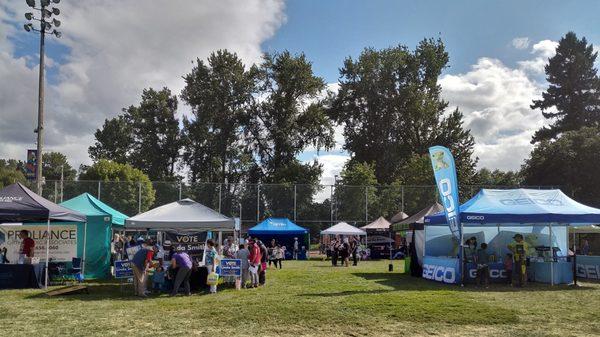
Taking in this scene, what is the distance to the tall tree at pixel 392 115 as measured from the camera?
56.4 metres

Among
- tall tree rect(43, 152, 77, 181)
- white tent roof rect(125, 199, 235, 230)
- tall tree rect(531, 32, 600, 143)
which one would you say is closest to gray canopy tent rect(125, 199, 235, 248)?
white tent roof rect(125, 199, 235, 230)

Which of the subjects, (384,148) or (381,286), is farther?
(384,148)

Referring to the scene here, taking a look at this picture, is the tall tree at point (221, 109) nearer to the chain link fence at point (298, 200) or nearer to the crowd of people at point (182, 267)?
the chain link fence at point (298, 200)

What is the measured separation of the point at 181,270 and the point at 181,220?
2.55 meters

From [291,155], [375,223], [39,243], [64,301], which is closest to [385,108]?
[291,155]

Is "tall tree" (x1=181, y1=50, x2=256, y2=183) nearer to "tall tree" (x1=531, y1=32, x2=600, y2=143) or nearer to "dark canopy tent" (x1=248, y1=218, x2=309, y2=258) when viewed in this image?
"dark canopy tent" (x1=248, y1=218, x2=309, y2=258)

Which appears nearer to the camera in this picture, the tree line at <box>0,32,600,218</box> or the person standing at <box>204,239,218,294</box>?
the person standing at <box>204,239,218,294</box>

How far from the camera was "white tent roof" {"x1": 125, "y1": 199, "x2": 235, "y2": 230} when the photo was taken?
52.6 feet

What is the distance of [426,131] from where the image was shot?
57.7 m

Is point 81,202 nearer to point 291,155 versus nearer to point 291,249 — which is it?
point 291,249

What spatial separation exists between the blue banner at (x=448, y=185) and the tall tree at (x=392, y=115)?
39424 mm

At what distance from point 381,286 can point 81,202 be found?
11548mm

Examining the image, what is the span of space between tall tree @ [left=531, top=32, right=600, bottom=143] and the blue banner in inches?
2010

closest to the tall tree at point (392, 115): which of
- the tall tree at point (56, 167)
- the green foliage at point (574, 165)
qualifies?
the green foliage at point (574, 165)
